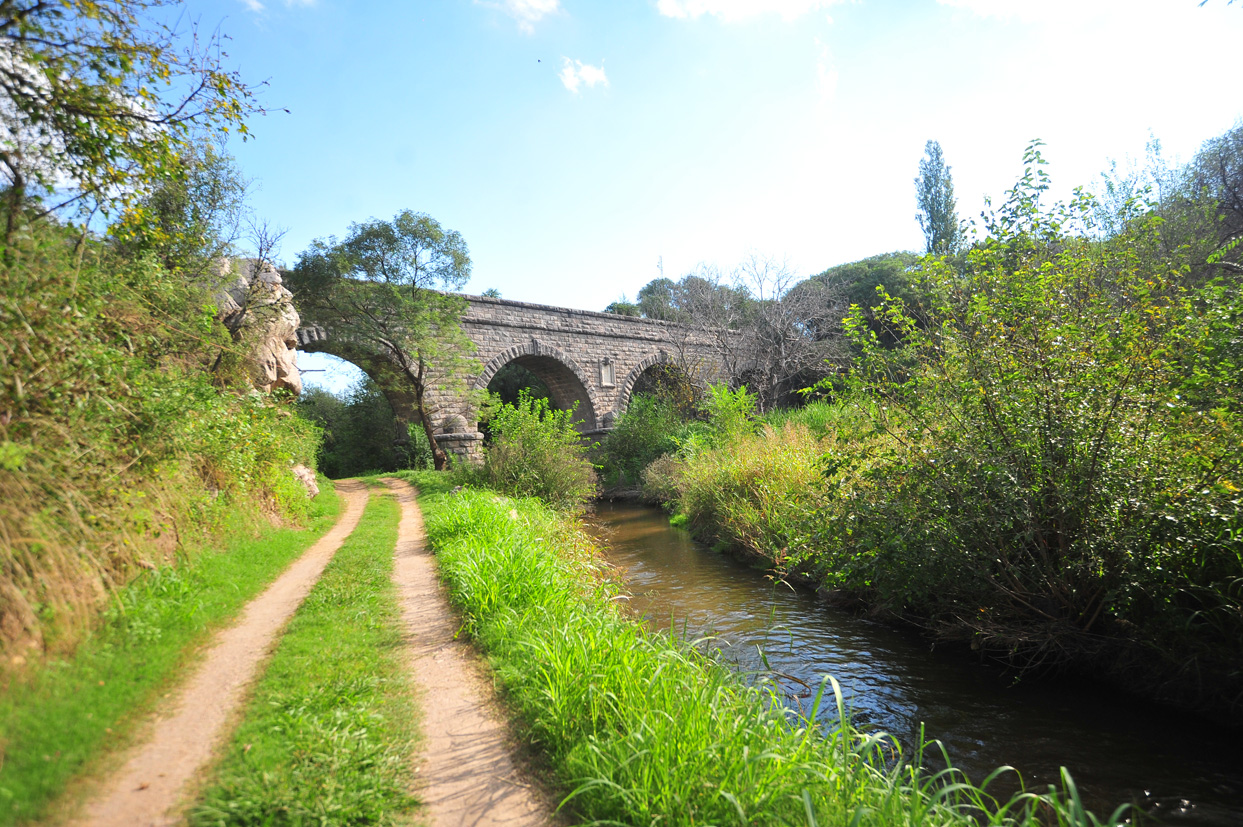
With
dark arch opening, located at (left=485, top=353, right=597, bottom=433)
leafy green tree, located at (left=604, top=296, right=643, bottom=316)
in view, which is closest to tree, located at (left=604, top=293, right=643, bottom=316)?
leafy green tree, located at (left=604, top=296, right=643, bottom=316)

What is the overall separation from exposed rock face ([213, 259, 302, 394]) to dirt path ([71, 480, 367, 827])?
5.53 meters

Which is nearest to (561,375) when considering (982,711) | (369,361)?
(369,361)

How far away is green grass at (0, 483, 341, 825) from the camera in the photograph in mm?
2014

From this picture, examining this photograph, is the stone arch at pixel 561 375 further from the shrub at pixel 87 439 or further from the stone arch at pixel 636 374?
the shrub at pixel 87 439

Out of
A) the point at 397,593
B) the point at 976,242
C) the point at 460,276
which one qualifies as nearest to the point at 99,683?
the point at 397,593

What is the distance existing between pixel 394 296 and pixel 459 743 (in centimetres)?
1271

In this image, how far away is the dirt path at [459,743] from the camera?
216cm

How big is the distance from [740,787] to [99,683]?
269 centimetres

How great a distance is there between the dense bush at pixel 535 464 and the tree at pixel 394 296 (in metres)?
4.43

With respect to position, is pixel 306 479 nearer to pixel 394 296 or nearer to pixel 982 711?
pixel 394 296

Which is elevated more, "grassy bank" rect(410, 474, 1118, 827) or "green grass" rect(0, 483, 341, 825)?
"green grass" rect(0, 483, 341, 825)

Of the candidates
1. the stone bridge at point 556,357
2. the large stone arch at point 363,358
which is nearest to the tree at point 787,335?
the stone bridge at point 556,357

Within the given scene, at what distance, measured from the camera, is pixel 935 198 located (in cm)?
2820

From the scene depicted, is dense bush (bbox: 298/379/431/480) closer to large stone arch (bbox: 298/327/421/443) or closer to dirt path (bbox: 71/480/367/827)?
large stone arch (bbox: 298/327/421/443)
